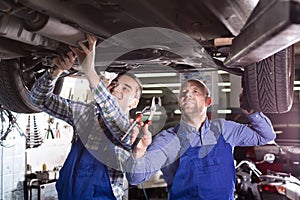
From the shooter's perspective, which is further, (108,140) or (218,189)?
(218,189)

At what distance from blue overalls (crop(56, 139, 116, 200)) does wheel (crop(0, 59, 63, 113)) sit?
0.50 metres

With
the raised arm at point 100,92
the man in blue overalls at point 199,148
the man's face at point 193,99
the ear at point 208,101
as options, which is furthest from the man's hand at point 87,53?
the ear at point 208,101

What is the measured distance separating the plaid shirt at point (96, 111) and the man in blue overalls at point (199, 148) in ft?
0.79

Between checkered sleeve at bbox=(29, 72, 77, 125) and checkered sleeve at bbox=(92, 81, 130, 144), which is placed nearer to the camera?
checkered sleeve at bbox=(92, 81, 130, 144)

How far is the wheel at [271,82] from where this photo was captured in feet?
5.32

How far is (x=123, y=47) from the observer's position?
177 centimetres

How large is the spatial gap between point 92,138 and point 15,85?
57 centimetres

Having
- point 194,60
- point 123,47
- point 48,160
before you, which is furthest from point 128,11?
point 48,160

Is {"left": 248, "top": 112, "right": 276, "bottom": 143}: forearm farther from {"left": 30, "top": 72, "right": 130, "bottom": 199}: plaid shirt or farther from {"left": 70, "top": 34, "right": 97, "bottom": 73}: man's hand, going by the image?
{"left": 70, "top": 34, "right": 97, "bottom": 73}: man's hand

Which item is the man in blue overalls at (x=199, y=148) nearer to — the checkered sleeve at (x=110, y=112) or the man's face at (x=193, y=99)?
the man's face at (x=193, y=99)

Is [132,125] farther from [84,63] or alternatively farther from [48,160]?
[48,160]

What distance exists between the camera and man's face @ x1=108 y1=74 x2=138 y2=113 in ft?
6.14

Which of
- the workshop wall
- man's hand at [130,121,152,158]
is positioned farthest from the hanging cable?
man's hand at [130,121,152,158]

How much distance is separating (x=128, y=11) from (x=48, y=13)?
11.3 inches
